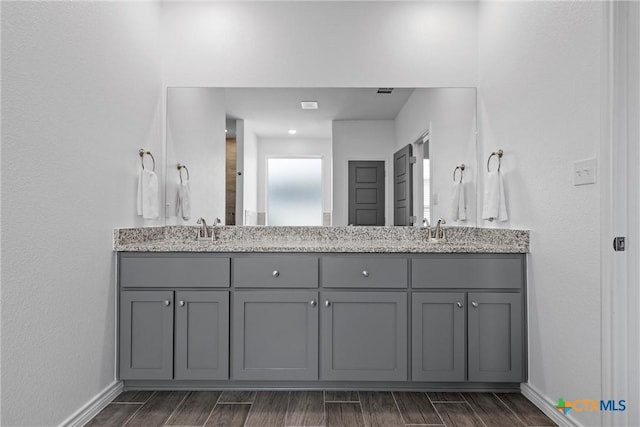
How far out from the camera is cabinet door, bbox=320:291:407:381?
2.45 meters

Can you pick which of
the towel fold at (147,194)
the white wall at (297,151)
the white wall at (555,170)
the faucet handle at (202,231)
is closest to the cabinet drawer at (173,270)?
the towel fold at (147,194)

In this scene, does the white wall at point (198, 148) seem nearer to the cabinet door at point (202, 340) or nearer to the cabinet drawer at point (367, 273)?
the cabinet door at point (202, 340)

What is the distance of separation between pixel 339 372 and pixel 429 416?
20.1 inches

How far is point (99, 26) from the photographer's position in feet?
7.43

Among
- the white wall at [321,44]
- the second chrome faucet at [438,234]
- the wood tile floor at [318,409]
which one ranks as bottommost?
the wood tile floor at [318,409]

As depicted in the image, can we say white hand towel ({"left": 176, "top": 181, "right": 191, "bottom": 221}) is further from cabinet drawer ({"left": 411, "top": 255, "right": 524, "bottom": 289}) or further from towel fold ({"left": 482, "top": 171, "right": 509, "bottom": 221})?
towel fold ({"left": 482, "top": 171, "right": 509, "bottom": 221})

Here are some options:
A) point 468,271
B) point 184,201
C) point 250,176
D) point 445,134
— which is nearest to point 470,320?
point 468,271

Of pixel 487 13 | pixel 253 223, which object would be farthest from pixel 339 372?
pixel 487 13

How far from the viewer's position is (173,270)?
249 cm

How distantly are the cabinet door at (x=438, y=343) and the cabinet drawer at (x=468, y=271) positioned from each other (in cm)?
10

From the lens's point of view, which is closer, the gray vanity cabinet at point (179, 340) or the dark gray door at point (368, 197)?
the gray vanity cabinet at point (179, 340)

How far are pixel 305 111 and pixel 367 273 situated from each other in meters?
1.26

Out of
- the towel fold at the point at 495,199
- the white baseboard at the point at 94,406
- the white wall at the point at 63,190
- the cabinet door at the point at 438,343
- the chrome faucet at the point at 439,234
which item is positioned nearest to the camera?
the white wall at the point at 63,190

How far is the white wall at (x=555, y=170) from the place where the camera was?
1.90m
